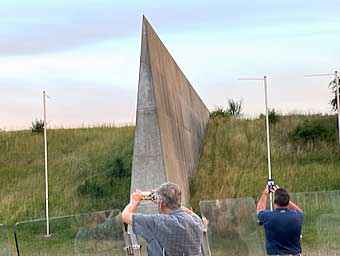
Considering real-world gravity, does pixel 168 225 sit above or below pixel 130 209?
below

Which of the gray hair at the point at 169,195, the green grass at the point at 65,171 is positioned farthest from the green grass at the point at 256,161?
the gray hair at the point at 169,195

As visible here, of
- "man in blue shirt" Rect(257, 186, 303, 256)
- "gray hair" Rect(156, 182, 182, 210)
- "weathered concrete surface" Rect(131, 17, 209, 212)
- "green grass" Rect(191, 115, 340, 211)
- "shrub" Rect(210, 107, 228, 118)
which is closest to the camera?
"gray hair" Rect(156, 182, 182, 210)

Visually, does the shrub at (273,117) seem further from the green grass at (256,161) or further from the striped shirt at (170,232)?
the striped shirt at (170,232)

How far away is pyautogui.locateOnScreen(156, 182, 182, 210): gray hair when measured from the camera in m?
4.34

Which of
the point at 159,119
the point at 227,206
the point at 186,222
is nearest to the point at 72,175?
the point at 159,119

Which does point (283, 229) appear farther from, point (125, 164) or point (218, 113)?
point (218, 113)

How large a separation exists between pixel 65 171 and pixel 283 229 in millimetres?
19438

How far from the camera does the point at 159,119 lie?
13117 mm

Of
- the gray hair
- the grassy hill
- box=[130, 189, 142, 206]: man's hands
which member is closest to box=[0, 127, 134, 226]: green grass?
the grassy hill

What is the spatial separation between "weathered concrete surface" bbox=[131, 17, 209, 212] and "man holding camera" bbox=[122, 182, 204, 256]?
806cm

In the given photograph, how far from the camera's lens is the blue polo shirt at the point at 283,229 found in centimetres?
601

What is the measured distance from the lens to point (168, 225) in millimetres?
4371

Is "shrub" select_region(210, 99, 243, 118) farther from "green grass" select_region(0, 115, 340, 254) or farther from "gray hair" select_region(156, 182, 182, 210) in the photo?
"gray hair" select_region(156, 182, 182, 210)

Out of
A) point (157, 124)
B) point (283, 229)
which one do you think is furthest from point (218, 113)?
point (283, 229)
